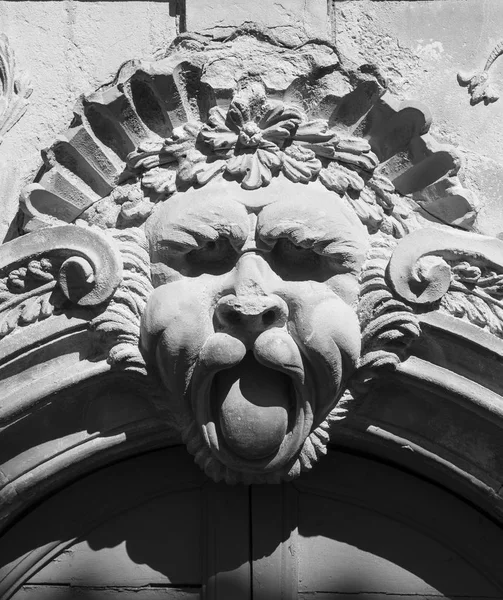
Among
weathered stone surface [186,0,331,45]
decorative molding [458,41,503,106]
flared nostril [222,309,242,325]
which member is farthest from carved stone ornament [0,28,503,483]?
decorative molding [458,41,503,106]

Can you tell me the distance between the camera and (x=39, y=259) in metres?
2.85

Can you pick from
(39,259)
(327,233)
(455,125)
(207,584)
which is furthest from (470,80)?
(207,584)

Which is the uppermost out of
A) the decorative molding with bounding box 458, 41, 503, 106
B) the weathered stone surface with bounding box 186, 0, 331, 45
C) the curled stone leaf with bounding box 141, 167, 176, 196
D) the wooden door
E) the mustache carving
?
the weathered stone surface with bounding box 186, 0, 331, 45

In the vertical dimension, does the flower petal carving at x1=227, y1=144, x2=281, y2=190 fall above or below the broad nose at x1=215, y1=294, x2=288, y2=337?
above

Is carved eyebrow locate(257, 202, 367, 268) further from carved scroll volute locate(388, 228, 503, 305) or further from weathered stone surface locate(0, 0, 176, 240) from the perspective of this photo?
weathered stone surface locate(0, 0, 176, 240)

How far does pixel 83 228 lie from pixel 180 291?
282 mm

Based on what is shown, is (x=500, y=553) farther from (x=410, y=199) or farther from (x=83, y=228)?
(x=83, y=228)

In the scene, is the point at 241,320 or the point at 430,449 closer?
the point at 241,320

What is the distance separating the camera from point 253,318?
2.67 metres

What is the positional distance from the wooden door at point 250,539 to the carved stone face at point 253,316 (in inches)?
8.2

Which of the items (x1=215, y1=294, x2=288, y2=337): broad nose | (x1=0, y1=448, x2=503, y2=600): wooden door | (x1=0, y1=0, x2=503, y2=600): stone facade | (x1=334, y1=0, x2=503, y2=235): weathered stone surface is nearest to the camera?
(x1=215, y1=294, x2=288, y2=337): broad nose

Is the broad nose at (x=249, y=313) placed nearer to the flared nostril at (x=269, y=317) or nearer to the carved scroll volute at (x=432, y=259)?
the flared nostril at (x=269, y=317)

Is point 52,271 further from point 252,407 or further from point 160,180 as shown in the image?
point 252,407

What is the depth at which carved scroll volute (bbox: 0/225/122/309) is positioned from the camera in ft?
9.16
